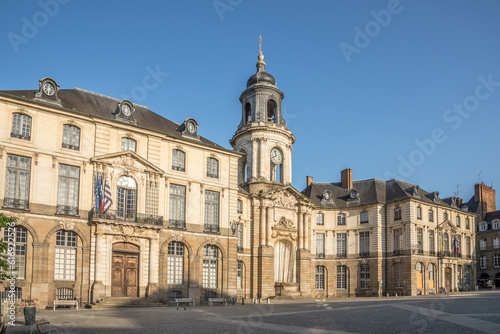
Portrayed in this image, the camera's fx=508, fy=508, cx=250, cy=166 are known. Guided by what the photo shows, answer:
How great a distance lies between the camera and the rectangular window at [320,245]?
52.5 meters

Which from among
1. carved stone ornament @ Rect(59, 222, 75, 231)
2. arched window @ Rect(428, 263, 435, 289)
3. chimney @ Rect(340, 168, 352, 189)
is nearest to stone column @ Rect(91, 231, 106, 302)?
carved stone ornament @ Rect(59, 222, 75, 231)

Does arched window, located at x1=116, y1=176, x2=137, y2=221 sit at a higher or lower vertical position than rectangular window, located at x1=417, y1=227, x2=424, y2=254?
higher

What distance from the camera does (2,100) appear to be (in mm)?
27078

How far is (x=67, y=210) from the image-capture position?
93.6 feet

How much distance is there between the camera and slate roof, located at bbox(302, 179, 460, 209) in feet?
171

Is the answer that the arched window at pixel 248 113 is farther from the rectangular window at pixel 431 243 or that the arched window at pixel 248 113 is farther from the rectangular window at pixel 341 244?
the rectangular window at pixel 431 243

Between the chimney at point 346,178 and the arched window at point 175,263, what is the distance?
1065 inches

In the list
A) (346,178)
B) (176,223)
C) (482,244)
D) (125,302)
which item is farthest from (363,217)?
(125,302)

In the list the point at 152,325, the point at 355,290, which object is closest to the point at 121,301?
the point at 152,325

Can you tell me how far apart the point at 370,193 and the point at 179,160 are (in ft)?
85.1

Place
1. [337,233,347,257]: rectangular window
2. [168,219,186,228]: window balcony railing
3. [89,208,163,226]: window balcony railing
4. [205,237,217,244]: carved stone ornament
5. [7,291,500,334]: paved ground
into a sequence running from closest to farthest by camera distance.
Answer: [7,291,500,334]: paved ground, [89,208,163,226]: window balcony railing, [168,219,186,228]: window balcony railing, [205,237,217,244]: carved stone ornament, [337,233,347,257]: rectangular window

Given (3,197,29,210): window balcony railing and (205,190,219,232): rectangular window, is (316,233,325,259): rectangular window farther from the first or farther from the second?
(3,197,29,210): window balcony railing

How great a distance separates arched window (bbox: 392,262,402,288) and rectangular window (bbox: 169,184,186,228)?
25.5 metres

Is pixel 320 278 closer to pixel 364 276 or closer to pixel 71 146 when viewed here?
pixel 364 276
